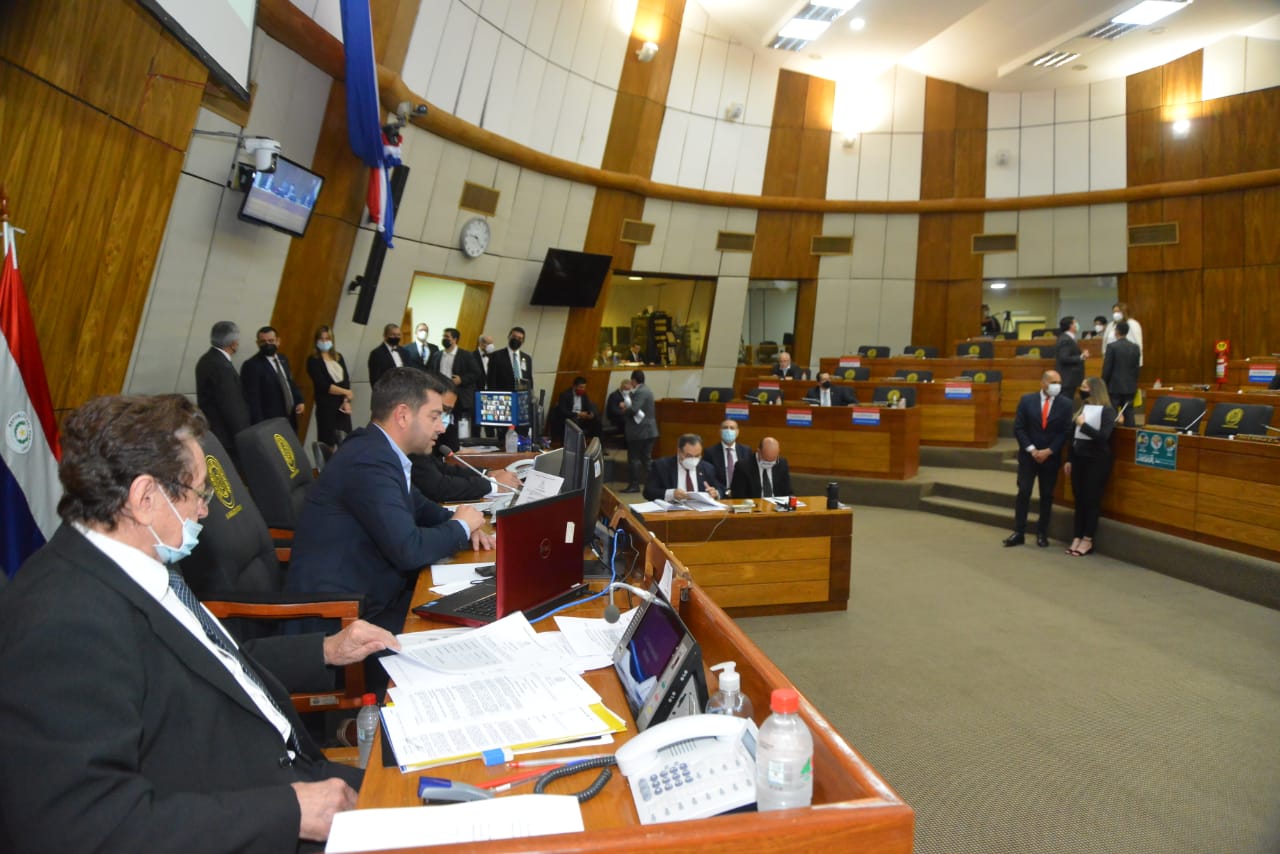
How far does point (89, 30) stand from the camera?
10.6ft

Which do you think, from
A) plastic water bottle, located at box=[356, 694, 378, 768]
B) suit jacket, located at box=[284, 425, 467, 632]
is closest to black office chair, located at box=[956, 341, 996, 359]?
suit jacket, located at box=[284, 425, 467, 632]

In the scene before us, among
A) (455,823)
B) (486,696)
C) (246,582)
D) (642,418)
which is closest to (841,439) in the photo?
(642,418)

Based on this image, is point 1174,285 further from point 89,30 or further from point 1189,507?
point 89,30

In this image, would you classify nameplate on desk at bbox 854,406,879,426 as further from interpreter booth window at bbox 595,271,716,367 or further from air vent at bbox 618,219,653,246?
interpreter booth window at bbox 595,271,716,367

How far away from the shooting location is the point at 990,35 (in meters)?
10.1

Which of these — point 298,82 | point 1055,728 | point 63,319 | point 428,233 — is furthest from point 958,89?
point 63,319

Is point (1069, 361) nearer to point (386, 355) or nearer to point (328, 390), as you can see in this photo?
point (386, 355)

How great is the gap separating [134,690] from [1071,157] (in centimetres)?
1326

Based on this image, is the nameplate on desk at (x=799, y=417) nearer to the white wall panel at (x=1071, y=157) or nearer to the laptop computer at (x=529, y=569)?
the laptop computer at (x=529, y=569)

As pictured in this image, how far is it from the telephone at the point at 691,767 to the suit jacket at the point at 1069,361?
877 centimetres

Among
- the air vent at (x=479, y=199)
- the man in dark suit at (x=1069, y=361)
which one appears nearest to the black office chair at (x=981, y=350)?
the man in dark suit at (x=1069, y=361)

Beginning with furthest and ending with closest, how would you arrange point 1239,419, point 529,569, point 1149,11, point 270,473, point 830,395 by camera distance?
point 1149,11
point 830,395
point 1239,419
point 270,473
point 529,569

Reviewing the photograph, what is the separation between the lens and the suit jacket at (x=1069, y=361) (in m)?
8.62

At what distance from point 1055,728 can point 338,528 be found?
275 cm
